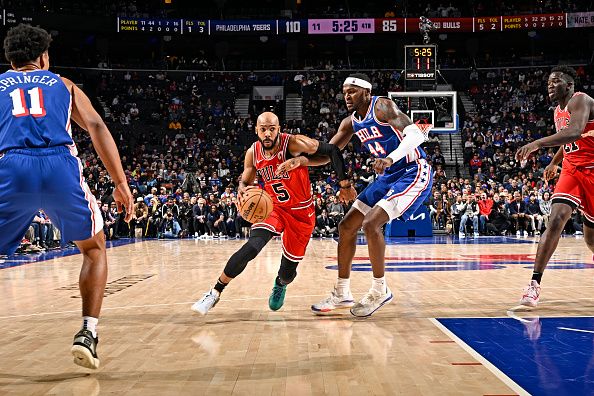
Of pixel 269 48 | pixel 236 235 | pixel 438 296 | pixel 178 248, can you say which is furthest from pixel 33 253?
pixel 269 48

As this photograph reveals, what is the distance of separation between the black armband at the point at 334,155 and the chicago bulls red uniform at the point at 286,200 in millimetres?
264

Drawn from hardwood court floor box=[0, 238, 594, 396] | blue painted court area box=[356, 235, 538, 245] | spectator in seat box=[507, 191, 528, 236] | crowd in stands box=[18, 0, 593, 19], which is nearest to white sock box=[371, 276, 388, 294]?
hardwood court floor box=[0, 238, 594, 396]

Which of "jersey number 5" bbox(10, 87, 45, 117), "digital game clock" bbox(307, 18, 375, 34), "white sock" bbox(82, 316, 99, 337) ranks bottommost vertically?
"white sock" bbox(82, 316, 99, 337)

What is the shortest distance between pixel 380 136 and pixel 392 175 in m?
0.34

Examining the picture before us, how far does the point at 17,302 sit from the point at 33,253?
24.3 feet

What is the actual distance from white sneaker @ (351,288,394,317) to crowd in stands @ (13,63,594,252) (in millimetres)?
10543

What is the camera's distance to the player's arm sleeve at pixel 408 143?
519cm

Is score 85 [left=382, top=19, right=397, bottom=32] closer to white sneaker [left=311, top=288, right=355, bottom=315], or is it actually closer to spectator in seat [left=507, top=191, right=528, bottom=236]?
spectator in seat [left=507, top=191, right=528, bottom=236]

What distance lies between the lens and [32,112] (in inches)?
130

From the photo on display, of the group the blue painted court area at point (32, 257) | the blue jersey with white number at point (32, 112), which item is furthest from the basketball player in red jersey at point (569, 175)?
the blue painted court area at point (32, 257)

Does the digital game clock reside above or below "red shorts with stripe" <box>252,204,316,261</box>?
above

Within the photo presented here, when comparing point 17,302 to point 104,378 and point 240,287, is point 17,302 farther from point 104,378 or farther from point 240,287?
point 104,378

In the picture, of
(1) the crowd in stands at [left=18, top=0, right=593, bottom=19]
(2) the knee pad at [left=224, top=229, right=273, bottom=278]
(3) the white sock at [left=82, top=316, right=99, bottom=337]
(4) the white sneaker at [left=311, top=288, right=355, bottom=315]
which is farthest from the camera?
(1) the crowd in stands at [left=18, top=0, right=593, bottom=19]

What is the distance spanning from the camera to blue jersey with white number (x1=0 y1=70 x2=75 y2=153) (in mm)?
3291
